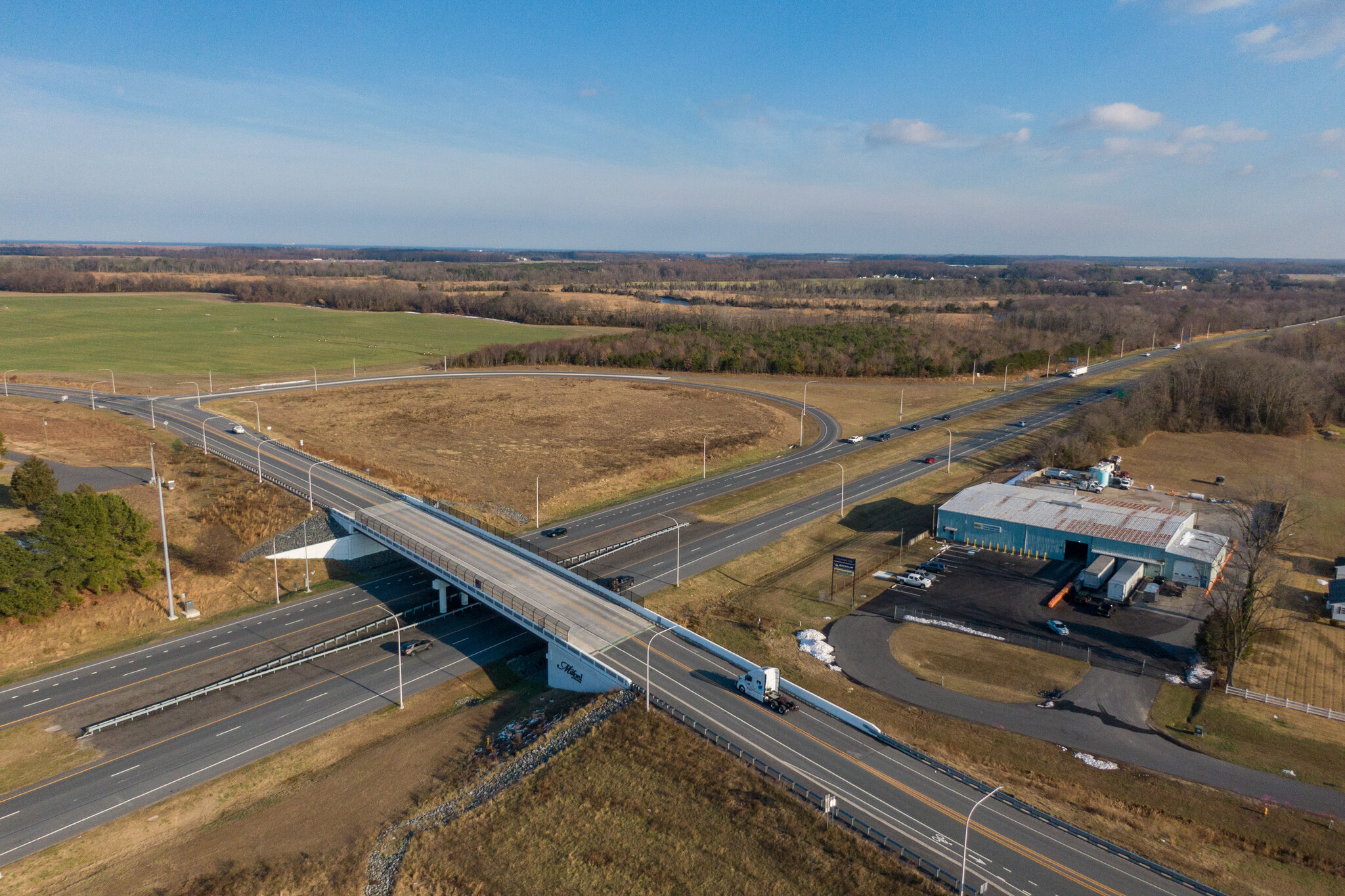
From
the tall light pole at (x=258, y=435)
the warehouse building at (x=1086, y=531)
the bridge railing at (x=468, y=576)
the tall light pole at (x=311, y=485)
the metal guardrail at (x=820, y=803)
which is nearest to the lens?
the metal guardrail at (x=820, y=803)

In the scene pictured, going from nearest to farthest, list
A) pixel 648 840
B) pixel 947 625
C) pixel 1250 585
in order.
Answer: pixel 648 840 → pixel 1250 585 → pixel 947 625

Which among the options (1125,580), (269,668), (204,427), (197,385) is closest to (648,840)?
(269,668)

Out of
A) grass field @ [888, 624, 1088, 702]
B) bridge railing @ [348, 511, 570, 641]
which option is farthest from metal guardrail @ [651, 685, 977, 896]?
grass field @ [888, 624, 1088, 702]

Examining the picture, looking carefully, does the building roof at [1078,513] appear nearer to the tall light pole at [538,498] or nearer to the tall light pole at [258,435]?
the tall light pole at [538,498]

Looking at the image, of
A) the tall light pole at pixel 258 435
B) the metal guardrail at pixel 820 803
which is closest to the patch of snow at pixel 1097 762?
the metal guardrail at pixel 820 803

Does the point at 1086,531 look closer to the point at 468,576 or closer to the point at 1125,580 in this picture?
the point at 1125,580

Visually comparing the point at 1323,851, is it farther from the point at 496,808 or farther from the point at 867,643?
the point at 496,808

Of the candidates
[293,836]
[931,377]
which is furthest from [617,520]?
[931,377]
